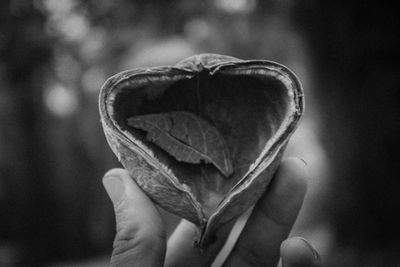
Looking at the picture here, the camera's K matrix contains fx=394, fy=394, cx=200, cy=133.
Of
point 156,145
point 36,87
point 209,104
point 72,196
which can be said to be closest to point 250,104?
point 209,104

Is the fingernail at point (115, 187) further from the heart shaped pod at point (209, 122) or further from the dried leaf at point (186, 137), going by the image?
the dried leaf at point (186, 137)

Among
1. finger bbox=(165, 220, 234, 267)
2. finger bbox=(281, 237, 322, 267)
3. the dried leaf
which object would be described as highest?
the dried leaf

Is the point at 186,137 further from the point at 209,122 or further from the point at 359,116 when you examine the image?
the point at 359,116

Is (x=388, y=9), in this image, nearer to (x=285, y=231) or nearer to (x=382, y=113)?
(x=382, y=113)

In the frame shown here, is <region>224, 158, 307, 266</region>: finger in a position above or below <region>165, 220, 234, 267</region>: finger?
above

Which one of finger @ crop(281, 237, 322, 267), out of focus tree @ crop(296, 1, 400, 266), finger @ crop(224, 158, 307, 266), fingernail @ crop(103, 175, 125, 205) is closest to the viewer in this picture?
finger @ crop(281, 237, 322, 267)

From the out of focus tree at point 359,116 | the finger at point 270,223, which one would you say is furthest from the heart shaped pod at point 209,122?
the out of focus tree at point 359,116

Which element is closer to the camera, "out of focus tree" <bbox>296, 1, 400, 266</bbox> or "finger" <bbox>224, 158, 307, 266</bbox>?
"finger" <bbox>224, 158, 307, 266</bbox>

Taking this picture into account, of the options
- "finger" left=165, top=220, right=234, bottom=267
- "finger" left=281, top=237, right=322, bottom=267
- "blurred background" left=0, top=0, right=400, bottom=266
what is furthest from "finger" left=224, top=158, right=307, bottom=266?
"blurred background" left=0, top=0, right=400, bottom=266

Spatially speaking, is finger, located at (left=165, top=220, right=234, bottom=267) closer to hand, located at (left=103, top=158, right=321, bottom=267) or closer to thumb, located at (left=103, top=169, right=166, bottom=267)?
hand, located at (left=103, top=158, right=321, bottom=267)
